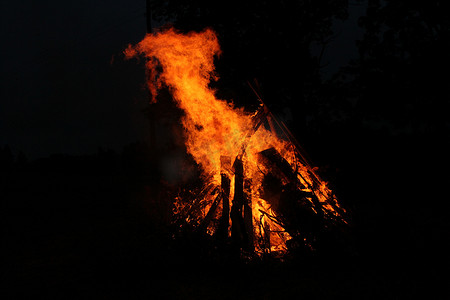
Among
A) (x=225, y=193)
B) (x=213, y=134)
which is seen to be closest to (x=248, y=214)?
(x=225, y=193)

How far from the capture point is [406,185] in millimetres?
13938

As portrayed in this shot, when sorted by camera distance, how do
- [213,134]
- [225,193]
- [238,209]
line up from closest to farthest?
[238,209]
[225,193]
[213,134]

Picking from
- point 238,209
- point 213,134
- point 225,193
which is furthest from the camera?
point 213,134

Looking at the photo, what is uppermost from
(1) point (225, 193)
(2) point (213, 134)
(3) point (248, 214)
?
(2) point (213, 134)

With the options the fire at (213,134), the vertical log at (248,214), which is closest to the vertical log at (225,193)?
the fire at (213,134)

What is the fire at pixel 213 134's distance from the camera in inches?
269

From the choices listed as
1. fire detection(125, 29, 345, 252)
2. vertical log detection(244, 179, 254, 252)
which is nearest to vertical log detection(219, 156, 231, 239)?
fire detection(125, 29, 345, 252)

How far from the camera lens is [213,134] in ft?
23.9

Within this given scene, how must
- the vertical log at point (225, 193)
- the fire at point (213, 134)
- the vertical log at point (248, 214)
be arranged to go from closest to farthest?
the vertical log at point (248, 214) < the vertical log at point (225, 193) < the fire at point (213, 134)

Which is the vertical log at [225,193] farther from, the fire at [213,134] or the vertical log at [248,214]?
the vertical log at [248,214]

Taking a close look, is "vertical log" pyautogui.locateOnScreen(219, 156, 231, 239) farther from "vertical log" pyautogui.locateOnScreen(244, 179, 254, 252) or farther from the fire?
"vertical log" pyautogui.locateOnScreen(244, 179, 254, 252)

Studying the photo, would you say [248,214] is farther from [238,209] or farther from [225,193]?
[225,193]

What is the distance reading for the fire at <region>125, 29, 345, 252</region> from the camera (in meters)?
6.83

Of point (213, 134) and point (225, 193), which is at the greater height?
point (213, 134)
